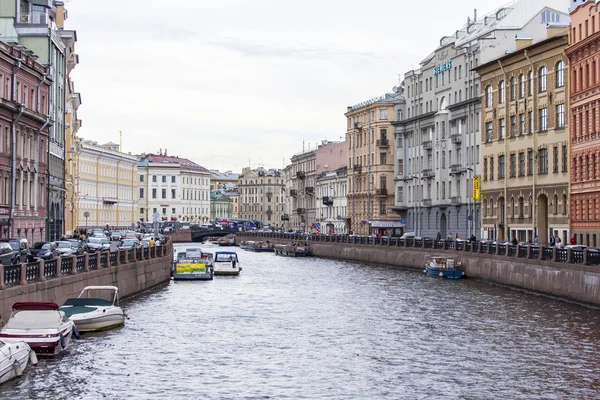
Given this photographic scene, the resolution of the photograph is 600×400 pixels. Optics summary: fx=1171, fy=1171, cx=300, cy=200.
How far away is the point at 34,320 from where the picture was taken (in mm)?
33125

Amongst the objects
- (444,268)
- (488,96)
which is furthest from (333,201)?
(444,268)

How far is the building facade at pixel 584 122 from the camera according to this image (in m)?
69.9

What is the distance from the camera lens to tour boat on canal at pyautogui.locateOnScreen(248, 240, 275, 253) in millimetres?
140375

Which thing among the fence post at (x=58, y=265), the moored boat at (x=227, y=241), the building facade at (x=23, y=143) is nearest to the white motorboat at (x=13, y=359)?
the fence post at (x=58, y=265)

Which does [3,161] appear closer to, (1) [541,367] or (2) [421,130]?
(1) [541,367]

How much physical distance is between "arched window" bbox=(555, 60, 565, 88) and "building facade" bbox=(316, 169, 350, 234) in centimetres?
7038

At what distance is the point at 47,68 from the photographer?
7269cm

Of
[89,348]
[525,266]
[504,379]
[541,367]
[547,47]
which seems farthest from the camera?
[547,47]

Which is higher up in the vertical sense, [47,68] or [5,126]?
[47,68]

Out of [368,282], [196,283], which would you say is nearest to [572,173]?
[368,282]

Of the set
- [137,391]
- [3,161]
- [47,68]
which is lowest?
[137,391]

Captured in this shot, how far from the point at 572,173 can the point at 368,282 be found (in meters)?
16.0

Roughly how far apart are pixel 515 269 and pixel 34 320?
1358 inches

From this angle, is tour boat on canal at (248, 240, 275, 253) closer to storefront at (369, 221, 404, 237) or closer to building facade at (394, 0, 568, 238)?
storefront at (369, 221, 404, 237)
